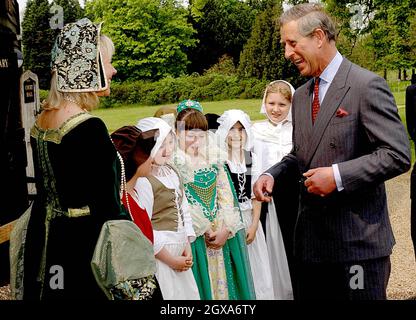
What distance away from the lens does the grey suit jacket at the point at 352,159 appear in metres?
2.08

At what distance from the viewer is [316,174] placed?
2.12m

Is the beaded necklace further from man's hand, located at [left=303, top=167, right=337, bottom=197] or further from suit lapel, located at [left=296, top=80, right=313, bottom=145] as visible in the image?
man's hand, located at [left=303, top=167, right=337, bottom=197]

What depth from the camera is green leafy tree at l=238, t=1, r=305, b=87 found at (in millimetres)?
5605

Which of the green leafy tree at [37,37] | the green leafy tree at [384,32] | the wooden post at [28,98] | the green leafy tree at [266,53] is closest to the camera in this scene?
the green leafy tree at [37,37]

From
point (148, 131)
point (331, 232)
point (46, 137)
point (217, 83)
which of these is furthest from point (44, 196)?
point (217, 83)

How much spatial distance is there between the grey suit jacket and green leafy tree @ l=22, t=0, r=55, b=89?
3023 millimetres

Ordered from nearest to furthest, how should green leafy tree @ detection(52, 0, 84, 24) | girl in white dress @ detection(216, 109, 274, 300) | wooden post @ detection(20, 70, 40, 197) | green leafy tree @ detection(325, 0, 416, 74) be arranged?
girl in white dress @ detection(216, 109, 274, 300) → green leafy tree @ detection(52, 0, 84, 24) → wooden post @ detection(20, 70, 40, 197) → green leafy tree @ detection(325, 0, 416, 74)

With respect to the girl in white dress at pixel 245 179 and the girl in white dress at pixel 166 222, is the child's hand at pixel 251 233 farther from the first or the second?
the girl in white dress at pixel 166 222

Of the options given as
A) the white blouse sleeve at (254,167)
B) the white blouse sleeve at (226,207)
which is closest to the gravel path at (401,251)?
the white blouse sleeve at (254,167)

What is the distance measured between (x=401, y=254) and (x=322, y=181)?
13.5 ft

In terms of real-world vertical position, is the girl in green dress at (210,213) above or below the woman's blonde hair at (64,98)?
below

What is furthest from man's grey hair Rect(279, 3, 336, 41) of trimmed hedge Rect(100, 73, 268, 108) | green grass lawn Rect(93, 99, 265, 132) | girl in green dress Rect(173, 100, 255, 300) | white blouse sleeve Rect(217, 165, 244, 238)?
trimmed hedge Rect(100, 73, 268, 108)

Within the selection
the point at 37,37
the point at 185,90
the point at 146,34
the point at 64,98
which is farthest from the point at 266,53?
the point at 64,98

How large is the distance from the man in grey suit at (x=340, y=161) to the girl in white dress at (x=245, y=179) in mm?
1249
